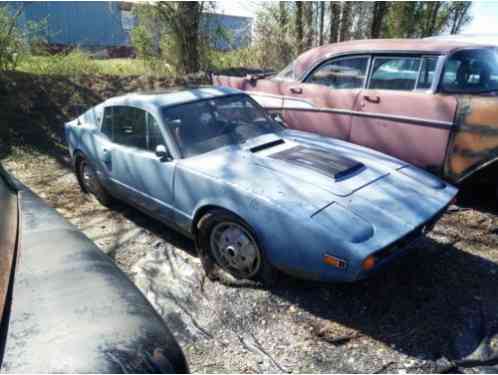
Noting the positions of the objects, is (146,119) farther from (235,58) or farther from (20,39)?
(235,58)

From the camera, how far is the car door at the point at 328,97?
185 inches

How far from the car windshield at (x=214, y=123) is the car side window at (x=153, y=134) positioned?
117 millimetres

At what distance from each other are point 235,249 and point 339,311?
2.94 feet

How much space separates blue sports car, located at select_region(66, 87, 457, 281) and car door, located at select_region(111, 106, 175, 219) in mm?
11

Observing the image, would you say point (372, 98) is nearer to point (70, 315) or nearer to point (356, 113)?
point (356, 113)

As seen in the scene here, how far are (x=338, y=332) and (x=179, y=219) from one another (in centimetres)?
160

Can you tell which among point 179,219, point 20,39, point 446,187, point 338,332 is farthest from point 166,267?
point 20,39

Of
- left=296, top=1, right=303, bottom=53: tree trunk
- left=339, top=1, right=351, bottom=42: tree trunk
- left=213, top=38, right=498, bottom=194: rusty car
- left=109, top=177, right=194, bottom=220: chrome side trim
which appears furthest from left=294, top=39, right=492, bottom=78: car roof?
left=339, top=1, right=351, bottom=42: tree trunk

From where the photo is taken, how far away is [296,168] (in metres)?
3.06

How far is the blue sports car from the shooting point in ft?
8.19

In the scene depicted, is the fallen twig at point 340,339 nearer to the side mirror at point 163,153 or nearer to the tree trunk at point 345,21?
the side mirror at point 163,153

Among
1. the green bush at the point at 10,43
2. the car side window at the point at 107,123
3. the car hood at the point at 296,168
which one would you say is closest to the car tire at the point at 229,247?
the car hood at the point at 296,168

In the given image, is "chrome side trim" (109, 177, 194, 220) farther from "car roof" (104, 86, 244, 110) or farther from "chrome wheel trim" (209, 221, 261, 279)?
"car roof" (104, 86, 244, 110)

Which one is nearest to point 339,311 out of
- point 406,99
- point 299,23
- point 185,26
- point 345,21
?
point 406,99
